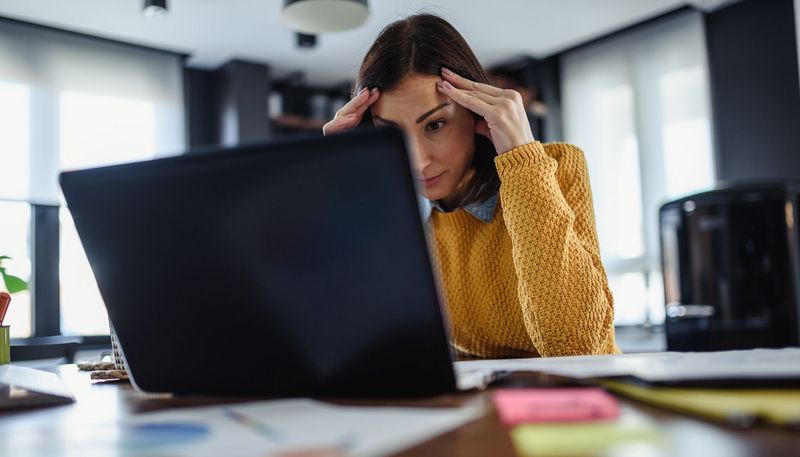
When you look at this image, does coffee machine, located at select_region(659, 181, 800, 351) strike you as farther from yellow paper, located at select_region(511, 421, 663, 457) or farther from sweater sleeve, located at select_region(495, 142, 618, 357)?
yellow paper, located at select_region(511, 421, 663, 457)

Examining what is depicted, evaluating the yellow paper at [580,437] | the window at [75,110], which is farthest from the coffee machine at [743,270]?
the window at [75,110]

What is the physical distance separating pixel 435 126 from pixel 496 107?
14 cm

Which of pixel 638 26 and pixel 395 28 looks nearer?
pixel 395 28

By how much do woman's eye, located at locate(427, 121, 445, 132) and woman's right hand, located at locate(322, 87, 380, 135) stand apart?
0.10 m

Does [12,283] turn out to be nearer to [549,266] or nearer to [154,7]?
[549,266]

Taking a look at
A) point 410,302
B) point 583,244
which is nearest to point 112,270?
point 410,302

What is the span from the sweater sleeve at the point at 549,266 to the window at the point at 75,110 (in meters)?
2.96

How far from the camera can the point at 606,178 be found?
4.50 m

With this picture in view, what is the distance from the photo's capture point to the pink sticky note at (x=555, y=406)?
1.38ft

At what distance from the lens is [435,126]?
3.94 feet

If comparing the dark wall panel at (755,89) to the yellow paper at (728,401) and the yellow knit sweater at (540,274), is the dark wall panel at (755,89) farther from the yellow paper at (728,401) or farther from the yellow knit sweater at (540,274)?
the yellow paper at (728,401)

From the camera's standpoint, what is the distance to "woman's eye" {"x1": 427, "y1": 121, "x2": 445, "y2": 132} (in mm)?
1195

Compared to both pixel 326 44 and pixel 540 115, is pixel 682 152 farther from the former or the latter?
pixel 326 44

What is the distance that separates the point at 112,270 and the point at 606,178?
421cm
